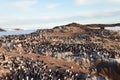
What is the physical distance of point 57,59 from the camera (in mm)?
37281

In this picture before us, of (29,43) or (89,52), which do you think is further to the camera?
(29,43)

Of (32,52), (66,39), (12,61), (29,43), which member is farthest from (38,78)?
(66,39)

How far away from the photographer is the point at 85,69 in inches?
1374

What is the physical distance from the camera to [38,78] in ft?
93.7

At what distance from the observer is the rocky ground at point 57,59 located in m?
29.7

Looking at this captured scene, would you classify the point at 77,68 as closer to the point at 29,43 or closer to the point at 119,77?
the point at 119,77

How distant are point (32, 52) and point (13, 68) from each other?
31.6 feet

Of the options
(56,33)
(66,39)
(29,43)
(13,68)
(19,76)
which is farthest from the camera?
(56,33)

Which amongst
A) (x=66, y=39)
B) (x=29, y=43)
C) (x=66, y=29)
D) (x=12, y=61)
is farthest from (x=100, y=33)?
(x=12, y=61)

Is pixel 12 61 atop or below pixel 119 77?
atop

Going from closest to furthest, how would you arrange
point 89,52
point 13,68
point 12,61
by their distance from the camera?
1. point 13,68
2. point 12,61
3. point 89,52

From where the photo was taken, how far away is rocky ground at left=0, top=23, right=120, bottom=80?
1168 inches

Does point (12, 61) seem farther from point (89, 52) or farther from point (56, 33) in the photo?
point (56, 33)

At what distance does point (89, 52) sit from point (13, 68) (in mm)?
11585
